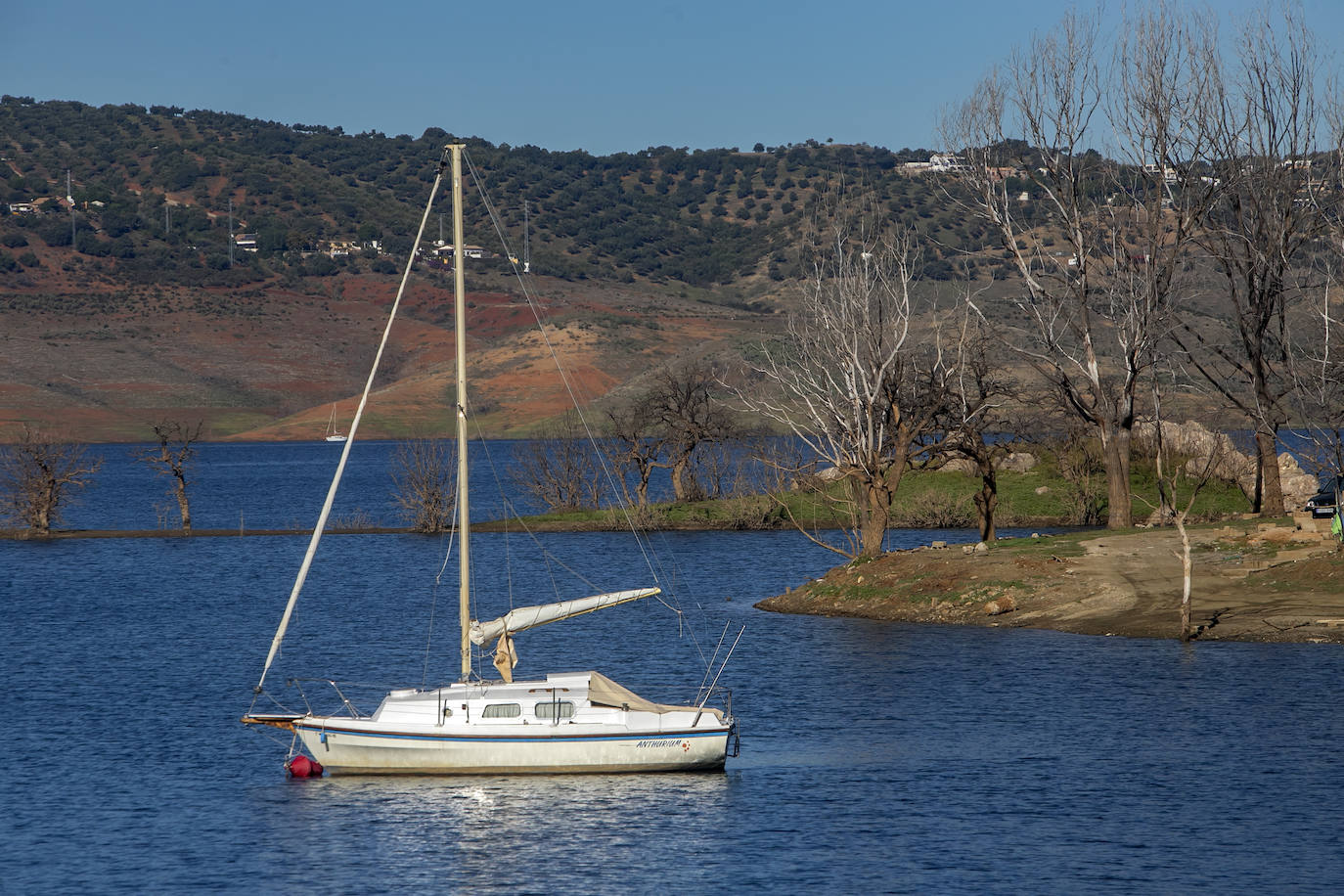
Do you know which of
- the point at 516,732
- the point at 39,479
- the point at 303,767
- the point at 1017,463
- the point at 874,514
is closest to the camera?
the point at 516,732

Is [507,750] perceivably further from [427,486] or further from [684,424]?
[427,486]

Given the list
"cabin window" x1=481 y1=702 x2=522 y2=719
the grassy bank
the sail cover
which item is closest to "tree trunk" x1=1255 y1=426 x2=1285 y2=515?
the grassy bank

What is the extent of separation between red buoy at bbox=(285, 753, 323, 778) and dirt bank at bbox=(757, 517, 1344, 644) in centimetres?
2537

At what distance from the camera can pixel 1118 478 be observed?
65.0 meters

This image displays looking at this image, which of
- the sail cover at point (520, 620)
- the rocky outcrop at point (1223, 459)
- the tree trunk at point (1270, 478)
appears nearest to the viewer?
the sail cover at point (520, 620)

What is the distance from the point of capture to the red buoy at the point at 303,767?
34.1 metres

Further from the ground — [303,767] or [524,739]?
[524,739]

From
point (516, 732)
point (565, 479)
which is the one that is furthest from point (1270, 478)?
point (565, 479)

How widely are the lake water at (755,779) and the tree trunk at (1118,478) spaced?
16.0 metres

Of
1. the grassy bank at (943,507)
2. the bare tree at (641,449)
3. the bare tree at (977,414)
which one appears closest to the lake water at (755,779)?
the bare tree at (977,414)

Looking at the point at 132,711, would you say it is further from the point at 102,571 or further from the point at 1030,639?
the point at 102,571

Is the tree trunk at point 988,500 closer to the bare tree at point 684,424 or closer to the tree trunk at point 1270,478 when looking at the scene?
the tree trunk at point 1270,478

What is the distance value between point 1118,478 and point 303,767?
136 feet

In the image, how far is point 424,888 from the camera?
2661 cm
